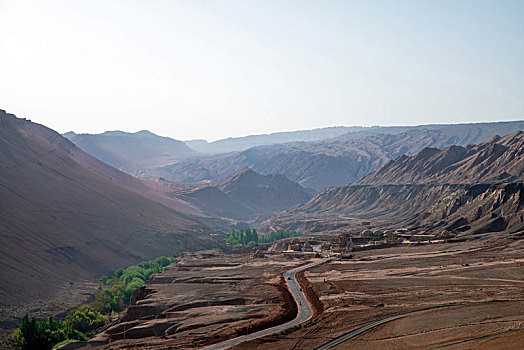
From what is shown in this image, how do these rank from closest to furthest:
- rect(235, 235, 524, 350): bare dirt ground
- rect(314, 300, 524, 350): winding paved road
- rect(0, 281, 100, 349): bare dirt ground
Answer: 1. rect(235, 235, 524, 350): bare dirt ground
2. rect(314, 300, 524, 350): winding paved road
3. rect(0, 281, 100, 349): bare dirt ground

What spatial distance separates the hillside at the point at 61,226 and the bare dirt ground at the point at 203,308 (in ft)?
62.1

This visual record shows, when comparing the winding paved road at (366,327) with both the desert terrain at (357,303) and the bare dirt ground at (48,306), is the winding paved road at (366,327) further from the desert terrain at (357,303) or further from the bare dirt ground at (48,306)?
the bare dirt ground at (48,306)

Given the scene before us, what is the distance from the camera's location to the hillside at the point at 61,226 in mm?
75500

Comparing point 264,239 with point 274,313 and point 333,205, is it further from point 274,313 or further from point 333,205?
point 274,313

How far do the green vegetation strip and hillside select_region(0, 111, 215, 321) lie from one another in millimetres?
6828

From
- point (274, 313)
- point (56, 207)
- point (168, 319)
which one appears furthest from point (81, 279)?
point (274, 313)

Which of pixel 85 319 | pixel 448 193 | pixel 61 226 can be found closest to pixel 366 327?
pixel 85 319

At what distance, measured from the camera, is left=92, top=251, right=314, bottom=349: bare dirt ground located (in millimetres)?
37031

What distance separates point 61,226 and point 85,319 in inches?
1716

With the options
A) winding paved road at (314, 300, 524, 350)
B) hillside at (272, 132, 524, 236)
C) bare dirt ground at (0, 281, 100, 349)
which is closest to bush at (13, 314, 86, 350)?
bare dirt ground at (0, 281, 100, 349)

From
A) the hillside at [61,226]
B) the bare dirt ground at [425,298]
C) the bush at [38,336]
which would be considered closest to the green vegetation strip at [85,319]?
the bush at [38,336]

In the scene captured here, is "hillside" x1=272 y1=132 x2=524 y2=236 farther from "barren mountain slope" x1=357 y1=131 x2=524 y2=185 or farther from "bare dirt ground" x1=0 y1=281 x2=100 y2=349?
"bare dirt ground" x1=0 y1=281 x2=100 y2=349

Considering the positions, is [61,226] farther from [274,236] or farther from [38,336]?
[38,336]

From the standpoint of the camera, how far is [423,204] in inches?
5595
